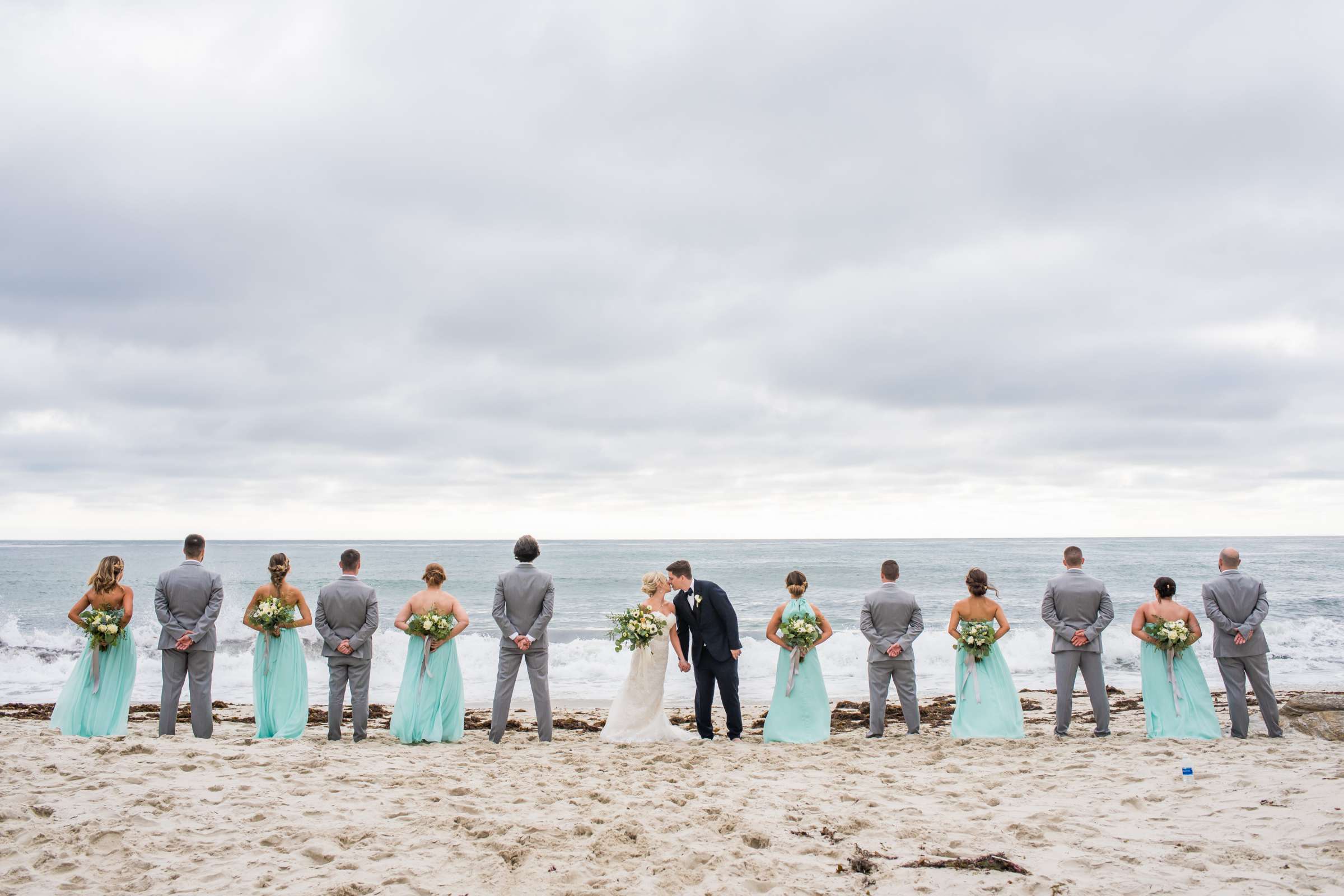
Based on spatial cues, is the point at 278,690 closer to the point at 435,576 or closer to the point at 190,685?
the point at 190,685

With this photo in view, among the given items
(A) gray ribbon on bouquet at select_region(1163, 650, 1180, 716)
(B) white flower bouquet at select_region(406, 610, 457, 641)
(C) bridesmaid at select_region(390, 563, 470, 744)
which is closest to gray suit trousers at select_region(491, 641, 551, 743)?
(C) bridesmaid at select_region(390, 563, 470, 744)

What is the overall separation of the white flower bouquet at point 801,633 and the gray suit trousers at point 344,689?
4521 millimetres

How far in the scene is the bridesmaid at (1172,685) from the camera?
8406 millimetres

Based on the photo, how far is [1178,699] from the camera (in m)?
8.52

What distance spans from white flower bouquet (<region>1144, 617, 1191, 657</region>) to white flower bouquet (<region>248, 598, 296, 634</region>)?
921 centimetres

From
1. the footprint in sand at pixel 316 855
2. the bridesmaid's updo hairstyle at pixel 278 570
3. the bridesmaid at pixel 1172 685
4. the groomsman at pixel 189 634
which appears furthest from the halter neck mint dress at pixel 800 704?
the groomsman at pixel 189 634

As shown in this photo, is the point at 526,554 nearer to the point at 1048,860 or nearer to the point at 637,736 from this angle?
the point at 637,736

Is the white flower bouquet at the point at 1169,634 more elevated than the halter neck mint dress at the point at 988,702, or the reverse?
the white flower bouquet at the point at 1169,634

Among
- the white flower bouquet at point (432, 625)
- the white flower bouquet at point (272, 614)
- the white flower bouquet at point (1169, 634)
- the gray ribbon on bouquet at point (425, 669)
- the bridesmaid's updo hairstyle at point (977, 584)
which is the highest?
the bridesmaid's updo hairstyle at point (977, 584)

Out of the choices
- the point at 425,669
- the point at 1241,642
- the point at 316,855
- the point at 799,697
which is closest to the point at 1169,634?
the point at 1241,642

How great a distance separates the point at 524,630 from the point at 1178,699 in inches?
279

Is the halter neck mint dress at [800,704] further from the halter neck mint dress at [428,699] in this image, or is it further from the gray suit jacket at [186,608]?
the gray suit jacket at [186,608]

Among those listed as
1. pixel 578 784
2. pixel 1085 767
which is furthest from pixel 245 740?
pixel 1085 767

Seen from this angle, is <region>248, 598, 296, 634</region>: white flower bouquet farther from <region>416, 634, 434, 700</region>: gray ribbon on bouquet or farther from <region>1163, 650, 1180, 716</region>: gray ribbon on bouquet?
<region>1163, 650, 1180, 716</region>: gray ribbon on bouquet
